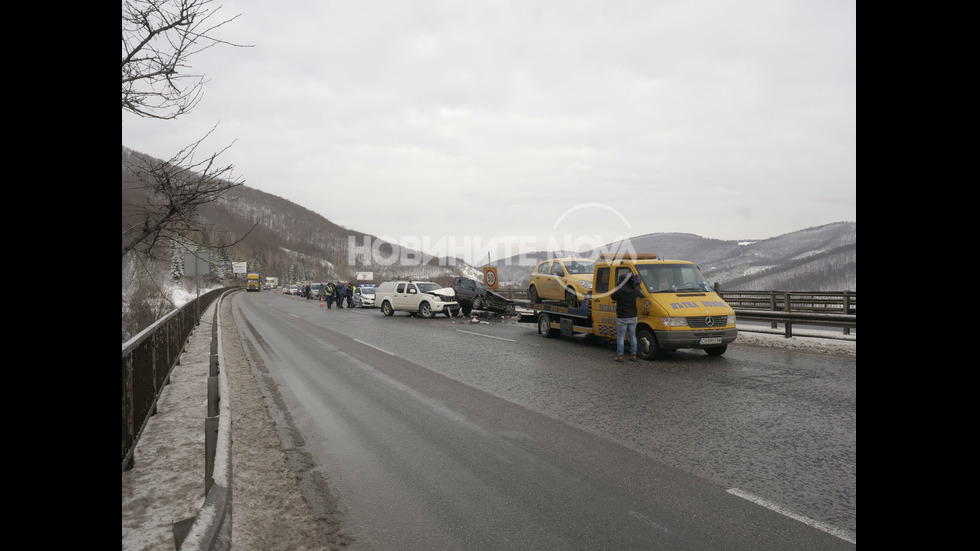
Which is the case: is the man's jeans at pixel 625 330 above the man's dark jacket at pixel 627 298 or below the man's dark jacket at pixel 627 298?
below

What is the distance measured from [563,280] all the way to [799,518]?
11.6 metres

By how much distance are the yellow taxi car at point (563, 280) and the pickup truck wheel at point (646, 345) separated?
2525 mm

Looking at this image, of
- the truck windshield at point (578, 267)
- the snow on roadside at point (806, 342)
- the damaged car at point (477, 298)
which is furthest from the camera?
the damaged car at point (477, 298)

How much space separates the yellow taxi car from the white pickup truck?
8.94 m

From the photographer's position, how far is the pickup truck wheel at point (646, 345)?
10695 millimetres

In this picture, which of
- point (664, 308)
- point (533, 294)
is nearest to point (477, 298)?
point (533, 294)

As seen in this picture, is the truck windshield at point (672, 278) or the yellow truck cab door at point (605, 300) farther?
the yellow truck cab door at point (605, 300)

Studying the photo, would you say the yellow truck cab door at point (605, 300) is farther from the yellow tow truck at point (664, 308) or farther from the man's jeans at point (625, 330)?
the man's jeans at point (625, 330)

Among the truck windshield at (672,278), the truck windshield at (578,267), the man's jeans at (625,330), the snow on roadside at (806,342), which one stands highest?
the truck windshield at (578,267)

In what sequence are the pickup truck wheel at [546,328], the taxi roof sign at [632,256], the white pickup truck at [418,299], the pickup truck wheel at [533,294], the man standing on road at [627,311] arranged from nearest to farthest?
the man standing on road at [627,311] → the taxi roof sign at [632,256] → the pickup truck wheel at [546,328] → the pickup truck wheel at [533,294] → the white pickup truck at [418,299]

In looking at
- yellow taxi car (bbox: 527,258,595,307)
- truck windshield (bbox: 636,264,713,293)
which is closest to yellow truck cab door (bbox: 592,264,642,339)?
truck windshield (bbox: 636,264,713,293)

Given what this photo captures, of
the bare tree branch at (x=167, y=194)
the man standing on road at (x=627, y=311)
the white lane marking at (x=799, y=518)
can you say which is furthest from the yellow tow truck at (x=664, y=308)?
the bare tree branch at (x=167, y=194)

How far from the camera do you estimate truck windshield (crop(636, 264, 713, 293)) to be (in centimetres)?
1143
